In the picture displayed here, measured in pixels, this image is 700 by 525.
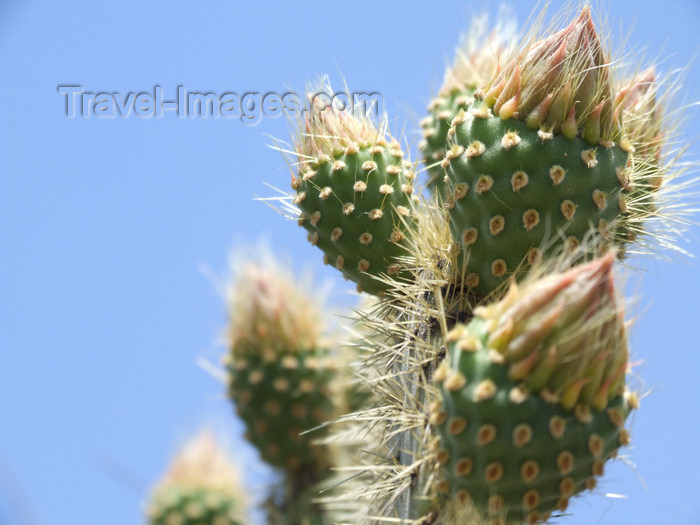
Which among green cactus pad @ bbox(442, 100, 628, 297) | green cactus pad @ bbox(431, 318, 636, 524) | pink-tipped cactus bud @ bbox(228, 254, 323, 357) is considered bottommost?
green cactus pad @ bbox(431, 318, 636, 524)

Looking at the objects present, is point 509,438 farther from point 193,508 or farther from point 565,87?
point 193,508

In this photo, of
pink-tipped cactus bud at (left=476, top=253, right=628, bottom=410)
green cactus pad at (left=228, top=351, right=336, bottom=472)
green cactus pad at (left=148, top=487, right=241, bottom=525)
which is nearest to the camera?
pink-tipped cactus bud at (left=476, top=253, right=628, bottom=410)

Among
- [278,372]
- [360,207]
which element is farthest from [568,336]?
[278,372]

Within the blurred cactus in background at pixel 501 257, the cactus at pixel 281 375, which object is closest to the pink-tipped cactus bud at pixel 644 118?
the blurred cactus in background at pixel 501 257

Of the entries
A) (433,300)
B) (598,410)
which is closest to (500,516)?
(598,410)

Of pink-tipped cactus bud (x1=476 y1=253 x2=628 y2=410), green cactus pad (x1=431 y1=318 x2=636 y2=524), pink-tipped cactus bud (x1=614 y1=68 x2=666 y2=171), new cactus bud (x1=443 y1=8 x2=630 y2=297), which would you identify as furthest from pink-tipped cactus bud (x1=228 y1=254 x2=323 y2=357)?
pink-tipped cactus bud (x1=476 y1=253 x2=628 y2=410)

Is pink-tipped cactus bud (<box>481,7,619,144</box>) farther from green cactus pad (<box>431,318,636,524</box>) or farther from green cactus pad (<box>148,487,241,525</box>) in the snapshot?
green cactus pad (<box>148,487,241,525</box>)

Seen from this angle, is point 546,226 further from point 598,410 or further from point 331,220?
point 331,220

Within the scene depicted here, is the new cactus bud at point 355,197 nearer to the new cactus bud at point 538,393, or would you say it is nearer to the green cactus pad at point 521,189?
the green cactus pad at point 521,189
